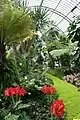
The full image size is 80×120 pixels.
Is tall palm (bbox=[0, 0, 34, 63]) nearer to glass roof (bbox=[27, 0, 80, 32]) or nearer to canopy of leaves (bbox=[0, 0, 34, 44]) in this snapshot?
canopy of leaves (bbox=[0, 0, 34, 44])

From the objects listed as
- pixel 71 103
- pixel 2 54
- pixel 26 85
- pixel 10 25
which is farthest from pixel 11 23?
pixel 71 103

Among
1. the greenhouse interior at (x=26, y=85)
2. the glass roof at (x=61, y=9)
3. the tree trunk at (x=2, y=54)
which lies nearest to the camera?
the greenhouse interior at (x=26, y=85)

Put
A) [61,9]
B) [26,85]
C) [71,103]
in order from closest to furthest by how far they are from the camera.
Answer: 1. [71,103]
2. [26,85]
3. [61,9]

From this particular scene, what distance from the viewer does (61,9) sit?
20062 millimetres

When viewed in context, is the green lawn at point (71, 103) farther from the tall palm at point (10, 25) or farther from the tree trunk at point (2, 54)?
the tall palm at point (10, 25)

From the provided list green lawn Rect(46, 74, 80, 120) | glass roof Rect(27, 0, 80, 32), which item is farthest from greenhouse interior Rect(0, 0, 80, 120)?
glass roof Rect(27, 0, 80, 32)

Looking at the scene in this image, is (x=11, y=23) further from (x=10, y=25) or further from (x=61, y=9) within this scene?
(x=61, y=9)

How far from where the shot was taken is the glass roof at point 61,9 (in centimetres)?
1844

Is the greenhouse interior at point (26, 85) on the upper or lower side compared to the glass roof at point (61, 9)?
lower

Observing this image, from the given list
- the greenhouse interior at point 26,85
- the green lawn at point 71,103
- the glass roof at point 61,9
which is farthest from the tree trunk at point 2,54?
the glass roof at point 61,9

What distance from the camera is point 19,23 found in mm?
5941

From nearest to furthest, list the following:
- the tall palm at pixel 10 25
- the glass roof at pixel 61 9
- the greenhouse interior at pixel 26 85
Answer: the greenhouse interior at pixel 26 85 → the tall palm at pixel 10 25 → the glass roof at pixel 61 9

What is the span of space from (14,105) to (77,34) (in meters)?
4.95

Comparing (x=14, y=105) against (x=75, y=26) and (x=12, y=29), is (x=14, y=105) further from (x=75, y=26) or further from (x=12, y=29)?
(x=75, y=26)
